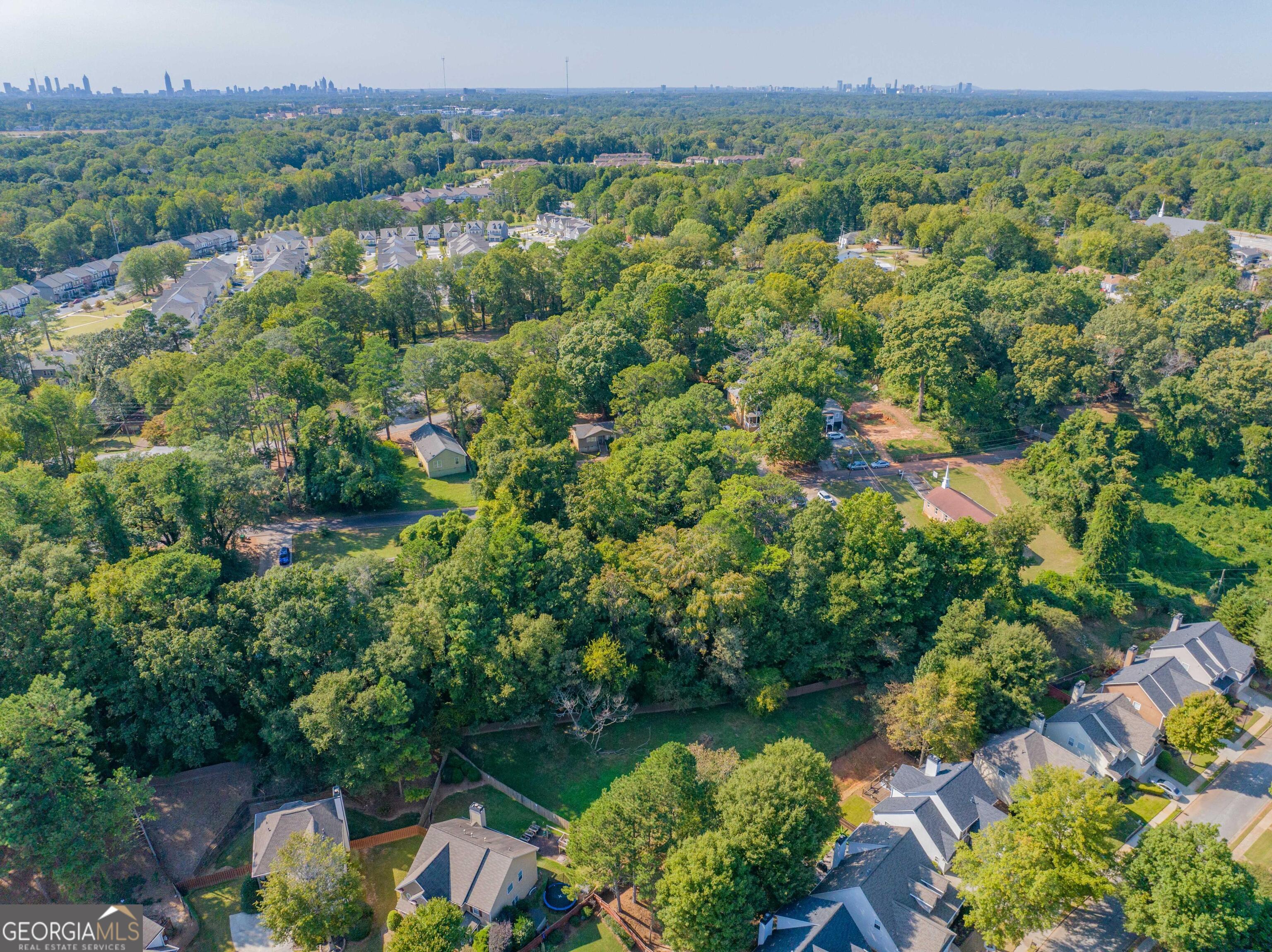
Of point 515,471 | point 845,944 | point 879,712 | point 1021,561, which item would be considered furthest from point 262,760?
point 1021,561

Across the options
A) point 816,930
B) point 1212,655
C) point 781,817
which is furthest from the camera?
point 1212,655

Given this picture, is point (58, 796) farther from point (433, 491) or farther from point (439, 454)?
point (439, 454)

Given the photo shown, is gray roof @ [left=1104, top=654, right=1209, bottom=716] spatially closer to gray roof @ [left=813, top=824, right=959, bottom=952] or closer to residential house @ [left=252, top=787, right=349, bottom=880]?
gray roof @ [left=813, top=824, right=959, bottom=952]

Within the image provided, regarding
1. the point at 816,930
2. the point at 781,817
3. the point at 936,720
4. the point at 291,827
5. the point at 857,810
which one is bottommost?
the point at 857,810

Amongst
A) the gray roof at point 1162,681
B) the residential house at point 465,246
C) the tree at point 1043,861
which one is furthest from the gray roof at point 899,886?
the residential house at point 465,246

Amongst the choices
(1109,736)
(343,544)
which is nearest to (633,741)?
(1109,736)

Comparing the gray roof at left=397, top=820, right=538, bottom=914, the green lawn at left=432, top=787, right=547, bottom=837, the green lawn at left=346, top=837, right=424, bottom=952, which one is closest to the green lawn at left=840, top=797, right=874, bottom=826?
the green lawn at left=432, top=787, right=547, bottom=837
